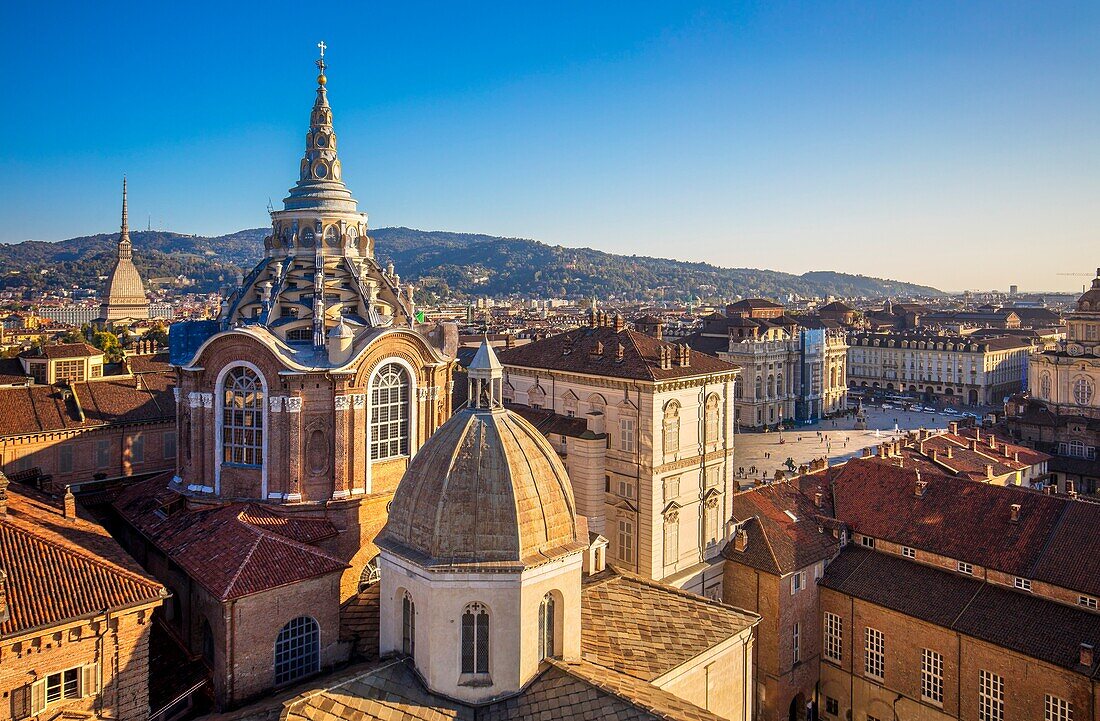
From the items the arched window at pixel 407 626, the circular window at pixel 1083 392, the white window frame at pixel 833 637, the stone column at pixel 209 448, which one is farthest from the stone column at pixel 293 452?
the circular window at pixel 1083 392

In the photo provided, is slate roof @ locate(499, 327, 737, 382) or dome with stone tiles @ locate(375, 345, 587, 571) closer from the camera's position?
dome with stone tiles @ locate(375, 345, 587, 571)

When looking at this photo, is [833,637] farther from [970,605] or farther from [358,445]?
[358,445]

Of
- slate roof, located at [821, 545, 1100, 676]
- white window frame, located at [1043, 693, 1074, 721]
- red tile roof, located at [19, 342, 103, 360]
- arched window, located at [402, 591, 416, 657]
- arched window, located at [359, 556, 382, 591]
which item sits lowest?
white window frame, located at [1043, 693, 1074, 721]

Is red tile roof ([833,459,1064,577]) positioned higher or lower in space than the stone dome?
lower

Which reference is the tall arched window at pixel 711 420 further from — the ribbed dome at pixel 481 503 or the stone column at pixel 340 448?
the ribbed dome at pixel 481 503

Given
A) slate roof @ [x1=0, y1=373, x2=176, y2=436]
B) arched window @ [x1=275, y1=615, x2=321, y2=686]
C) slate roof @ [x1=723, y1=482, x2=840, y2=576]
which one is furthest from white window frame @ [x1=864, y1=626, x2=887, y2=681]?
slate roof @ [x1=0, y1=373, x2=176, y2=436]

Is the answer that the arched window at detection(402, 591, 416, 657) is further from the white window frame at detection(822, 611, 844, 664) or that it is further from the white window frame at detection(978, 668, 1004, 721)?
the white window frame at detection(978, 668, 1004, 721)
